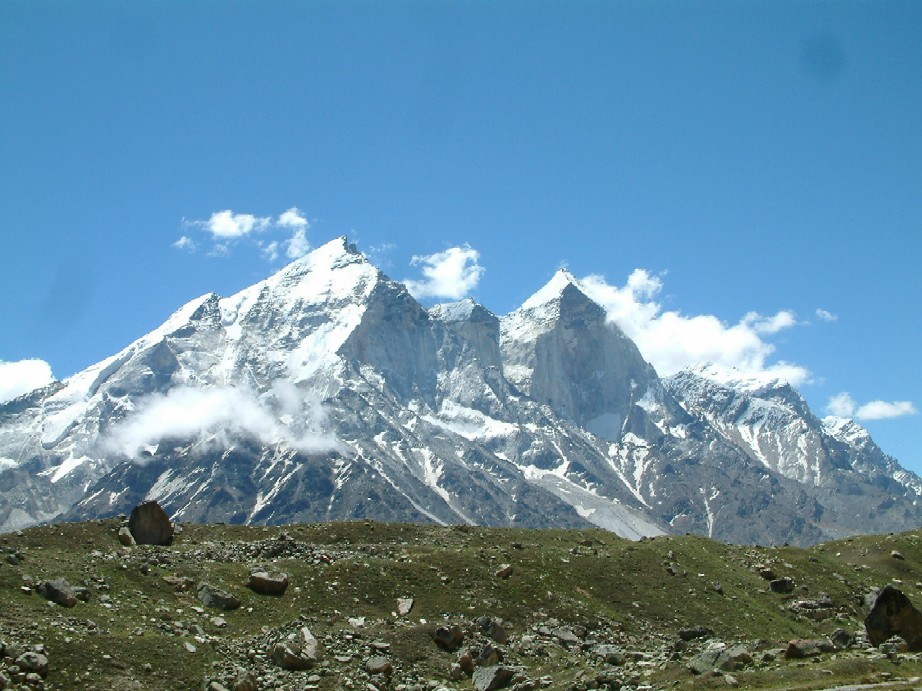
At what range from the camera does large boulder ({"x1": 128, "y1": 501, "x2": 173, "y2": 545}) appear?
224ft

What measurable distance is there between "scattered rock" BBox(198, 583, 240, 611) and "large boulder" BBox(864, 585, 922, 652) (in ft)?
117

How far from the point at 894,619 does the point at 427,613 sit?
26436 millimetres

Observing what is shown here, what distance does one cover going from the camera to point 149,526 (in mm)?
68500

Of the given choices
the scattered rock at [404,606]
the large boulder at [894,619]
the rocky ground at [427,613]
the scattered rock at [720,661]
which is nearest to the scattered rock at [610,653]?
the rocky ground at [427,613]

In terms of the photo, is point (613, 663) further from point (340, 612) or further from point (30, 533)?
point (30, 533)

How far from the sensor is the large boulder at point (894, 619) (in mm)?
51250

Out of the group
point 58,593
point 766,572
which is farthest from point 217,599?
point 766,572

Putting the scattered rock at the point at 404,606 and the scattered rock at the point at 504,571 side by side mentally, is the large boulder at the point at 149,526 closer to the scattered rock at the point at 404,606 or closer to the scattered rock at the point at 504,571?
the scattered rock at the point at 404,606

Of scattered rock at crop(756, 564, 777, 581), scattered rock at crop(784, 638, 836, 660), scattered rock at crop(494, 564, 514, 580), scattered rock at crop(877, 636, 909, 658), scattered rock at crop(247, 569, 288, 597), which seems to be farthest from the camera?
scattered rock at crop(756, 564, 777, 581)

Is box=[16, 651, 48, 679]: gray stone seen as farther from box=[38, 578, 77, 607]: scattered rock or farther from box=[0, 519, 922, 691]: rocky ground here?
box=[38, 578, 77, 607]: scattered rock

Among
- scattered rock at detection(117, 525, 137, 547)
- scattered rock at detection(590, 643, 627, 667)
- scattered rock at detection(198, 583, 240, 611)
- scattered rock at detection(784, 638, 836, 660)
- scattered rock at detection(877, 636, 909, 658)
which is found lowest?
scattered rock at detection(877, 636, 909, 658)

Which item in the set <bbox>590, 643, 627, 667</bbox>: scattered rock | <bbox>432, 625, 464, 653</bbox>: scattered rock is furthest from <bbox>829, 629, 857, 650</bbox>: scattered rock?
<bbox>432, 625, 464, 653</bbox>: scattered rock

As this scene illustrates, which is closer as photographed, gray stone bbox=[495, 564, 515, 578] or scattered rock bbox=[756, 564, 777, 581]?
gray stone bbox=[495, 564, 515, 578]

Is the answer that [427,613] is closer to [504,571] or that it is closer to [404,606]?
[404,606]
